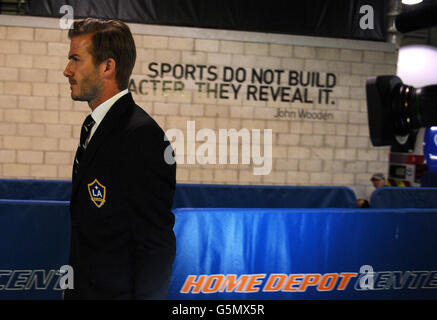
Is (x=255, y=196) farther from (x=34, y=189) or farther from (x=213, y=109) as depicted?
(x=34, y=189)

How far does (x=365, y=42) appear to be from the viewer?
7797mm

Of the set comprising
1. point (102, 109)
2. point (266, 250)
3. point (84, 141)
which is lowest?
point (266, 250)

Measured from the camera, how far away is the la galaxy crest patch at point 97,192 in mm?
1559

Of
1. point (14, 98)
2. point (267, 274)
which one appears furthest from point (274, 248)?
point (14, 98)

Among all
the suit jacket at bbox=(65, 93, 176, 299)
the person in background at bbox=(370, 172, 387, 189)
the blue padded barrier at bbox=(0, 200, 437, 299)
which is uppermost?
the suit jacket at bbox=(65, 93, 176, 299)

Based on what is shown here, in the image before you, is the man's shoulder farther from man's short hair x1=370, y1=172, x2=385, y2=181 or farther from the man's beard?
man's short hair x1=370, y1=172, x2=385, y2=181

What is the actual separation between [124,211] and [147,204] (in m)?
0.10

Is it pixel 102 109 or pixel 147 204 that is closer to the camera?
pixel 147 204

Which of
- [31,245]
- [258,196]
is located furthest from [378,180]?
[31,245]

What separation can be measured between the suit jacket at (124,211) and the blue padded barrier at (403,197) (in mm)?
4723

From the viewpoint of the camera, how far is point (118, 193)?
154cm

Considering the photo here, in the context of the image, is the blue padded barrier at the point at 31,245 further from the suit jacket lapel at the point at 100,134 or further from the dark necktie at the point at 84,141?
the suit jacket lapel at the point at 100,134

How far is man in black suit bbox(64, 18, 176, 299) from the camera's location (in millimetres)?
1515

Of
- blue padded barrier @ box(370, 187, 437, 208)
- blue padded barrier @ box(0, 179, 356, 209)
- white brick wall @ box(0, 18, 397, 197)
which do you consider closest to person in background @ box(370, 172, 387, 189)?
white brick wall @ box(0, 18, 397, 197)
